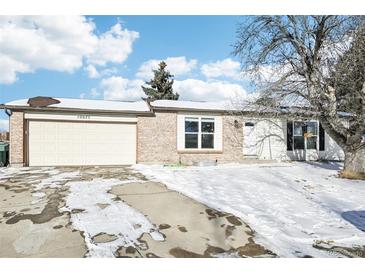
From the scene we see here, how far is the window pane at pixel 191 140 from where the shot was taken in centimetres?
1272

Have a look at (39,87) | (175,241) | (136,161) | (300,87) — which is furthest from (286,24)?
(39,87)

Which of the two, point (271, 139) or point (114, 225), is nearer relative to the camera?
point (114, 225)

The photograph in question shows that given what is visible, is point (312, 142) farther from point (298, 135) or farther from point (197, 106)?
point (197, 106)

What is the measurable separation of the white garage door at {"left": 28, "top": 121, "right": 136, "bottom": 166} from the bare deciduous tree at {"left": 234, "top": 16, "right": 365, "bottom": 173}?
261 inches

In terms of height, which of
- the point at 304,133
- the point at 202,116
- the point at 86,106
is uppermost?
the point at 86,106

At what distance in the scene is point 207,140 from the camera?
13016 millimetres

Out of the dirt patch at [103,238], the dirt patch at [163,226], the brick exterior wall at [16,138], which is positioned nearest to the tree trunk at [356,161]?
the dirt patch at [163,226]

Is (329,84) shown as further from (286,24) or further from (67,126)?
(67,126)

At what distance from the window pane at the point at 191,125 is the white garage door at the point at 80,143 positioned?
8.65ft

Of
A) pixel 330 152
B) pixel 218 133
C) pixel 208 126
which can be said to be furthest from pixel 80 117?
pixel 330 152

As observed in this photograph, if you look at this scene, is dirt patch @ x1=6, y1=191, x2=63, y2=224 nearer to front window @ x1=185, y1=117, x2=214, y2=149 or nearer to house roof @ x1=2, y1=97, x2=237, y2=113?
house roof @ x1=2, y1=97, x2=237, y2=113

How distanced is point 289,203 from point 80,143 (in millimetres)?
9238

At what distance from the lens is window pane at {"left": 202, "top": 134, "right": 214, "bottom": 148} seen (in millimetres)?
12961

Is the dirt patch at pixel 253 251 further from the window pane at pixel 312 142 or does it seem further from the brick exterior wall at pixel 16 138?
the window pane at pixel 312 142
